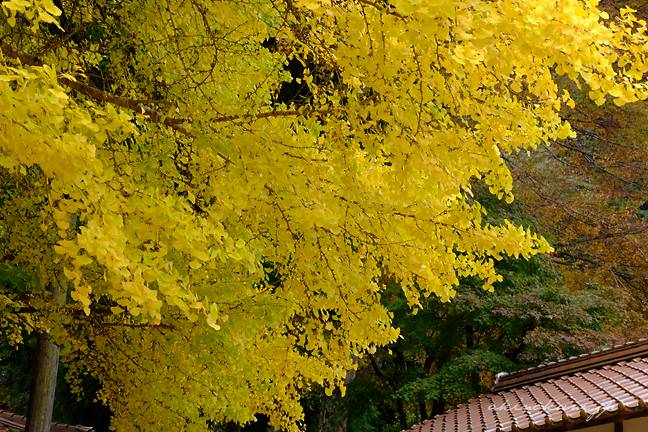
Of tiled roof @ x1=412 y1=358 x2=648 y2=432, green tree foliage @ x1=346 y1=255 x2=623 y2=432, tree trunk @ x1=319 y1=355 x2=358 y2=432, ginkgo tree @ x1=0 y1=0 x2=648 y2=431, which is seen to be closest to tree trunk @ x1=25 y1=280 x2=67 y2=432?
ginkgo tree @ x1=0 y1=0 x2=648 y2=431

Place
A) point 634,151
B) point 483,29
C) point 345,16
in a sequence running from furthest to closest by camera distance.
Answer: point 634,151 < point 345,16 < point 483,29

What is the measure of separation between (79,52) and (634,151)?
38.6ft

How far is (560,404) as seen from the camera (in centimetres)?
462

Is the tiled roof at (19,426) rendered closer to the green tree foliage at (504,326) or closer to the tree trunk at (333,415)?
the tree trunk at (333,415)

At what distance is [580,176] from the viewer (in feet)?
43.1

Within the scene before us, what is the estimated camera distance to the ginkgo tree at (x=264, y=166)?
184 centimetres

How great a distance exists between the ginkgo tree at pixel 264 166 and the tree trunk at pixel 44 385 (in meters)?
0.56

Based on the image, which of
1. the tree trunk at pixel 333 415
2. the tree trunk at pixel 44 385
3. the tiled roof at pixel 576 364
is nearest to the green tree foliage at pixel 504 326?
the tiled roof at pixel 576 364

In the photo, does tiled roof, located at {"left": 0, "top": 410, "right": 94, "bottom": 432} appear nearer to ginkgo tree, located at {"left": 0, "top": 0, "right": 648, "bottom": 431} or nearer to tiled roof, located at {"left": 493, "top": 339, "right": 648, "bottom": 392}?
ginkgo tree, located at {"left": 0, "top": 0, "right": 648, "bottom": 431}

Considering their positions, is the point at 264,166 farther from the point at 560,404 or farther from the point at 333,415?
the point at 333,415

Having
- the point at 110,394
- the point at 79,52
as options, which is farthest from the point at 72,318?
the point at 79,52

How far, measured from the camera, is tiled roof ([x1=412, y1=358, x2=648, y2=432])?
3734mm

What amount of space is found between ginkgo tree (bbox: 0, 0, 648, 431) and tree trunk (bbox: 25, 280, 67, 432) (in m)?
0.56

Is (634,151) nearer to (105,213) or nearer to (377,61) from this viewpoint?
(377,61)
